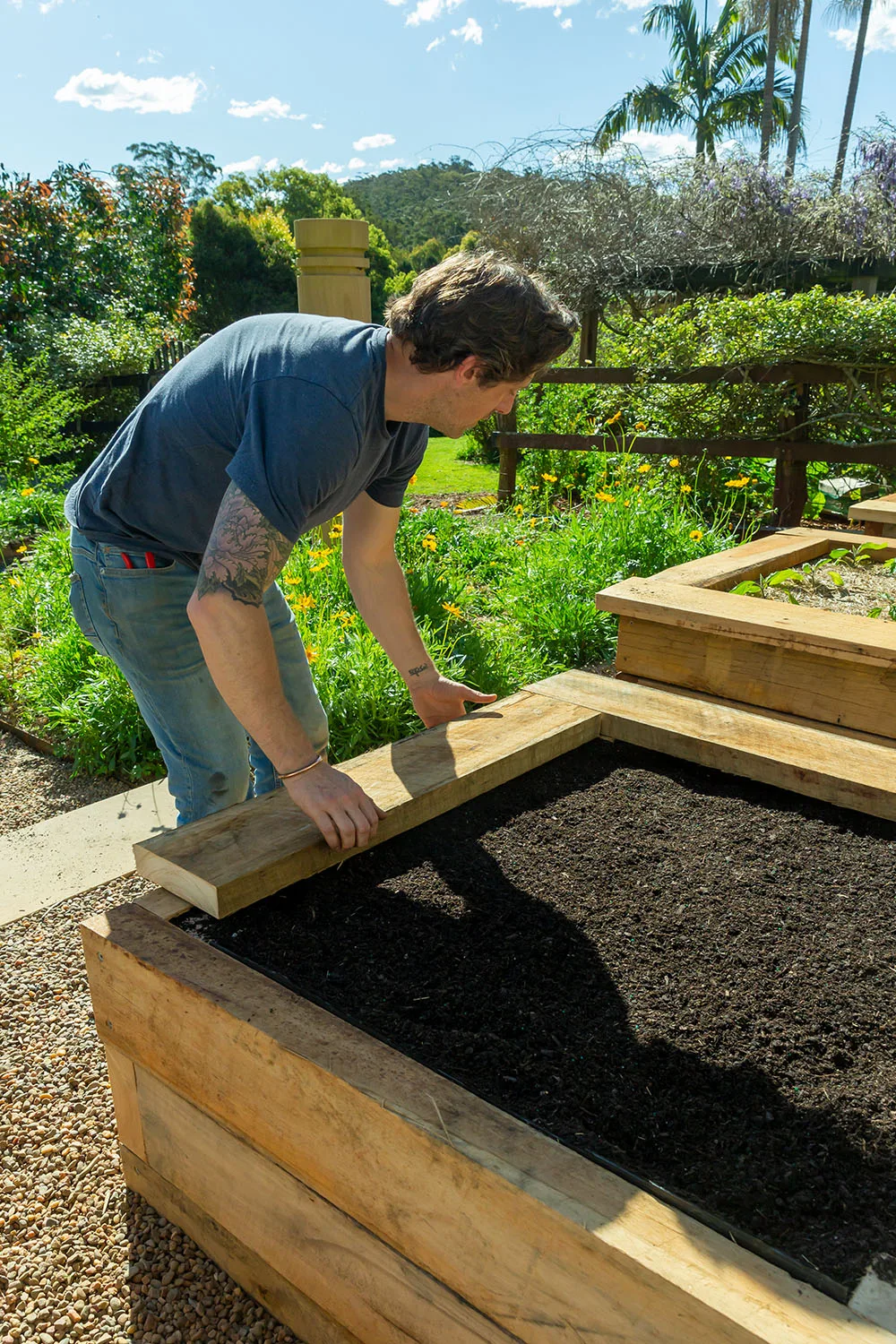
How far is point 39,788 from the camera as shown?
3.43m

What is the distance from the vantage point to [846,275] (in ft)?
32.8

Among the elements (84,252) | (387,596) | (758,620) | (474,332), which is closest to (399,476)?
(387,596)

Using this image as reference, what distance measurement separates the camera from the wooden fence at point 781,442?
17.3 ft

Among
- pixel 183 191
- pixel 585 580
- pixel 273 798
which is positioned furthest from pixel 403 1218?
pixel 183 191

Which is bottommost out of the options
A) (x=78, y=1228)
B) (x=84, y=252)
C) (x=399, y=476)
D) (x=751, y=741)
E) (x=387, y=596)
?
(x=78, y=1228)

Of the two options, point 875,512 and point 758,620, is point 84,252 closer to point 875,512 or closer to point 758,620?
point 875,512

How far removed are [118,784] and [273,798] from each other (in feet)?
6.03

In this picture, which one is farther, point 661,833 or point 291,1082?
point 661,833

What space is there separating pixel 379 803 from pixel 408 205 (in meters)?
53.1

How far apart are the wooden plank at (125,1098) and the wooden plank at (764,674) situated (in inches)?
70.7

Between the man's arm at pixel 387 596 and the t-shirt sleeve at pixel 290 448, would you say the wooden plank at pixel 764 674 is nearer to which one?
the man's arm at pixel 387 596

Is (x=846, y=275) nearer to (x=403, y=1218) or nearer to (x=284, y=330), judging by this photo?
(x=284, y=330)

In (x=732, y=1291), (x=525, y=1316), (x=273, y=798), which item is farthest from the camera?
(x=273, y=798)

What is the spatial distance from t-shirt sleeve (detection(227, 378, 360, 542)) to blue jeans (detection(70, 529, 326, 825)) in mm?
552
